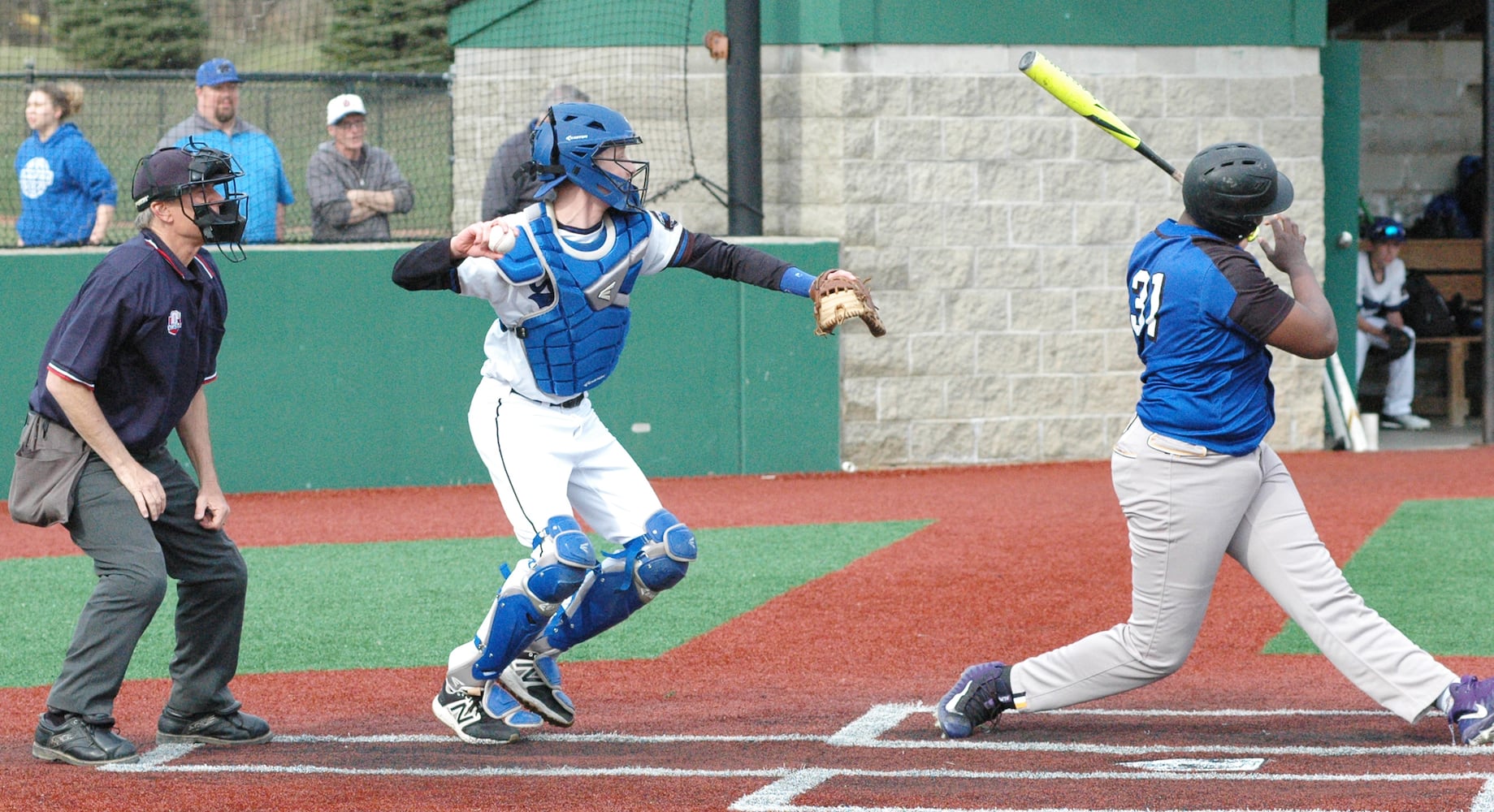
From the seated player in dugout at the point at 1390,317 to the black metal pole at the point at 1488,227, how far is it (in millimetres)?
828

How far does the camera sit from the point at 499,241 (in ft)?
15.6

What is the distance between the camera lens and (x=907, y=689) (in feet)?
19.7

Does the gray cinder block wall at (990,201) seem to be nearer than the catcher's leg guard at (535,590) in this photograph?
No

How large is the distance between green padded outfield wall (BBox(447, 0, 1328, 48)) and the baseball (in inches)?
279

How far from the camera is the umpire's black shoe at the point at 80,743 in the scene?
4.96 metres

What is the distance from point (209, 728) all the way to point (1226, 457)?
323cm

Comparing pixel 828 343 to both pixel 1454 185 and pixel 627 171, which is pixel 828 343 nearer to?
pixel 627 171

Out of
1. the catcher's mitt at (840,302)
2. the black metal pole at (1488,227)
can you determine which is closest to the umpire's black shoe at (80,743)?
the catcher's mitt at (840,302)

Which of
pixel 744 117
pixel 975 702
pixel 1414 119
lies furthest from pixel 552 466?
pixel 1414 119

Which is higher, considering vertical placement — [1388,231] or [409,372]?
[1388,231]

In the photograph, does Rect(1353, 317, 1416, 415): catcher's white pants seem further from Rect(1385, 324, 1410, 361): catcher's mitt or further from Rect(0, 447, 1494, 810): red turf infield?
Rect(0, 447, 1494, 810): red turf infield

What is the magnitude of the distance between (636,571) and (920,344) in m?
6.82

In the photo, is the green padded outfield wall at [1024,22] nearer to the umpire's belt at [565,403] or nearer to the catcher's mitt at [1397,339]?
the catcher's mitt at [1397,339]

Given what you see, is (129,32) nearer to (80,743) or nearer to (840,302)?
(80,743)
